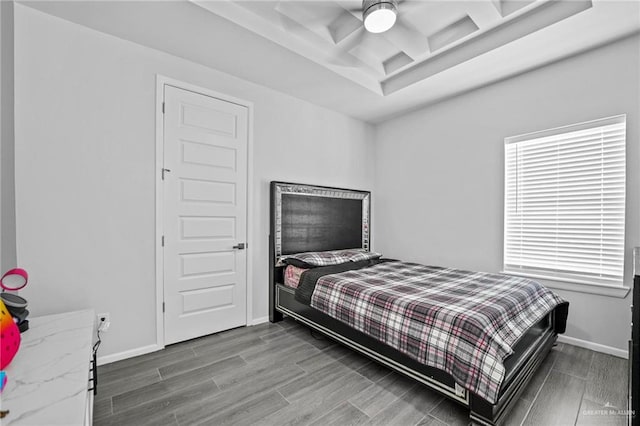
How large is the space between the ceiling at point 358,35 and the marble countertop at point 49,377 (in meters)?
2.23

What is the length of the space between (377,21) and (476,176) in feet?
6.80

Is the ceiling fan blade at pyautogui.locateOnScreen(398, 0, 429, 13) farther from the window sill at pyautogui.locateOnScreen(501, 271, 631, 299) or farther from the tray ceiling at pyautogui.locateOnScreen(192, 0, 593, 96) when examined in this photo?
the window sill at pyautogui.locateOnScreen(501, 271, 631, 299)

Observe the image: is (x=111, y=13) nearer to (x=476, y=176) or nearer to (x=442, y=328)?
(x=442, y=328)

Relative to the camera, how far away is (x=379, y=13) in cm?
211

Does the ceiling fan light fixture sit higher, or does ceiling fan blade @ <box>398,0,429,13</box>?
ceiling fan blade @ <box>398,0,429,13</box>

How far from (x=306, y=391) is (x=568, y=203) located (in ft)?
9.48

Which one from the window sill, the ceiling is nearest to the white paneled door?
the ceiling

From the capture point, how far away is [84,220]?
7.10ft

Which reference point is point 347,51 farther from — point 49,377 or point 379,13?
point 49,377

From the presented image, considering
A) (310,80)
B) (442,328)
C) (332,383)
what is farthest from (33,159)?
(442,328)

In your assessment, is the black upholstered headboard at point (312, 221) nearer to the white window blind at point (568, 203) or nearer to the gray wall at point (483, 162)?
the gray wall at point (483, 162)

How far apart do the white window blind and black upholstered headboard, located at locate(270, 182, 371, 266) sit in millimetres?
1846

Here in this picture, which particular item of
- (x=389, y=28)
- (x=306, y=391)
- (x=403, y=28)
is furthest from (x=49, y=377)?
(x=403, y=28)

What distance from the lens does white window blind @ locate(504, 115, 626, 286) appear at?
240cm
